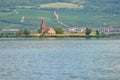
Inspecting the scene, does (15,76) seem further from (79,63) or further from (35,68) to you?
(79,63)

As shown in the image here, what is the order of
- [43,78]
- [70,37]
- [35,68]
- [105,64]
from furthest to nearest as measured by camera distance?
[70,37] → [105,64] → [35,68] → [43,78]

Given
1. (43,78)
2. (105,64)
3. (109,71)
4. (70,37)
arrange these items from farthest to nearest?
1. (70,37)
2. (105,64)
3. (109,71)
4. (43,78)

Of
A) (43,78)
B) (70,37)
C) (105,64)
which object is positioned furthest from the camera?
(70,37)

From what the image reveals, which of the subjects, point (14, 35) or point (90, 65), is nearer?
point (90, 65)

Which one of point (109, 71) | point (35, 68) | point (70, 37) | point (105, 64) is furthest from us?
point (70, 37)

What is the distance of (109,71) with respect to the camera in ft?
141

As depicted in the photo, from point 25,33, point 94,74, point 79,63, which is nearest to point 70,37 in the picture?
point 25,33

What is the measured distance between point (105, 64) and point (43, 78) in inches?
460

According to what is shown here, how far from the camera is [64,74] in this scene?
4103 cm

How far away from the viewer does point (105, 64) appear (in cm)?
4941

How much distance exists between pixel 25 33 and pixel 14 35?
29.1 feet

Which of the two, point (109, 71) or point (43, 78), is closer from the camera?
point (43, 78)

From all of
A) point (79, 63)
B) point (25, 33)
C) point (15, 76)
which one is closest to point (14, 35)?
point (25, 33)

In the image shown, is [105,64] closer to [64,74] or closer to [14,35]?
[64,74]
